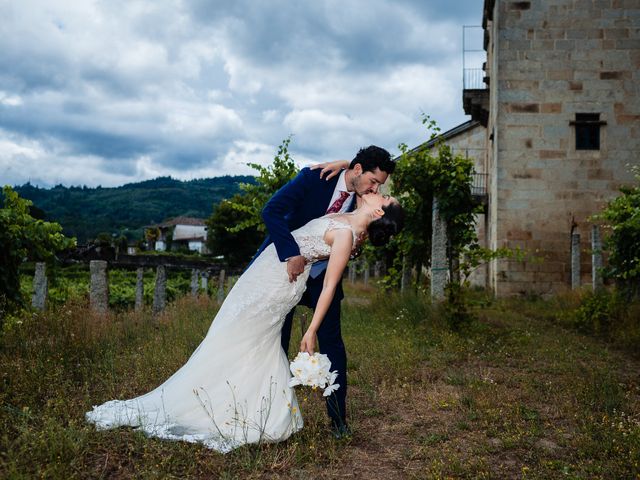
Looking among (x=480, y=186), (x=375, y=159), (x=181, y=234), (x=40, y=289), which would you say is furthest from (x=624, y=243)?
(x=181, y=234)

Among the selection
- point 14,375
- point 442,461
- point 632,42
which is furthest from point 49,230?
point 632,42

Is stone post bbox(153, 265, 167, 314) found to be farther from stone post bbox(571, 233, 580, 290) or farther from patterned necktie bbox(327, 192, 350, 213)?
stone post bbox(571, 233, 580, 290)

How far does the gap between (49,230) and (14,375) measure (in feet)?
7.02

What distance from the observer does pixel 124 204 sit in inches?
6339

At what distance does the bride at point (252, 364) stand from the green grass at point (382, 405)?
0.52 ft

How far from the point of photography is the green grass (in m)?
3.58

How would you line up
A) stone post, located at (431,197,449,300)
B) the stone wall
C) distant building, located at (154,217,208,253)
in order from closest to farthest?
stone post, located at (431,197,449,300) → the stone wall → distant building, located at (154,217,208,253)

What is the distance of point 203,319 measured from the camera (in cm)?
901

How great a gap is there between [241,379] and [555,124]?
49.5 ft

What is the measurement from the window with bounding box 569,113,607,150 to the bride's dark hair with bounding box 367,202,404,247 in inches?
571

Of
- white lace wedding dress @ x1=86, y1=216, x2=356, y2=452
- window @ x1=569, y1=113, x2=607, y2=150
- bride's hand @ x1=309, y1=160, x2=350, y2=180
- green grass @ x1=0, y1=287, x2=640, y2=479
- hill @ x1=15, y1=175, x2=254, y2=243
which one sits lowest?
green grass @ x1=0, y1=287, x2=640, y2=479

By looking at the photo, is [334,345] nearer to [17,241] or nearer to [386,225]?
[386,225]

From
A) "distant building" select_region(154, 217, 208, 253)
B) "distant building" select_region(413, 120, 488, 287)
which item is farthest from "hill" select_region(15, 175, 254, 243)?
"distant building" select_region(413, 120, 488, 287)

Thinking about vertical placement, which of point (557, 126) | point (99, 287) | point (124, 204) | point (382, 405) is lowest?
point (382, 405)
